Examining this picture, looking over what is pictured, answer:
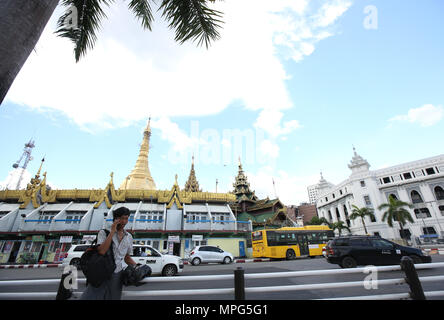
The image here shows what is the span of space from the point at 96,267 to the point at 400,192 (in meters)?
54.2

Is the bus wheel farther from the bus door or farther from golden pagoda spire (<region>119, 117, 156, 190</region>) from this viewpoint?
golden pagoda spire (<region>119, 117, 156, 190</region>)

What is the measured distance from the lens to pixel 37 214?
72.3ft

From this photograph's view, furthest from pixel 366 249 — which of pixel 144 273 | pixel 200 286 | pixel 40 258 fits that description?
pixel 40 258

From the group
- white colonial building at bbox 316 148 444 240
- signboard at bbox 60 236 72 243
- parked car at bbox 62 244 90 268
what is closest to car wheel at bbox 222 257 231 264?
parked car at bbox 62 244 90 268

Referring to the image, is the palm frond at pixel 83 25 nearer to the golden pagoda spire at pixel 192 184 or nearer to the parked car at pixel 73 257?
the parked car at pixel 73 257

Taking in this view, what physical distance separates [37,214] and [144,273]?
1090 inches

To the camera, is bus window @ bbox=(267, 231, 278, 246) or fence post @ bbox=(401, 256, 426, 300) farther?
bus window @ bbox=(267, 231, 278, 246)

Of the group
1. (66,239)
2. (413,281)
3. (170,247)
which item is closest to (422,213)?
(170,247)

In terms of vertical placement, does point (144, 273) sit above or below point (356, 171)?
below

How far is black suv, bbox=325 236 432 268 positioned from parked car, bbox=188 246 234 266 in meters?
9.43

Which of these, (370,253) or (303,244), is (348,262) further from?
(303,244)

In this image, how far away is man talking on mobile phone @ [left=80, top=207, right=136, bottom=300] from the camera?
2146 mm

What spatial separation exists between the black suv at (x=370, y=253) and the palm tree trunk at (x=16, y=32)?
11.6 meters
